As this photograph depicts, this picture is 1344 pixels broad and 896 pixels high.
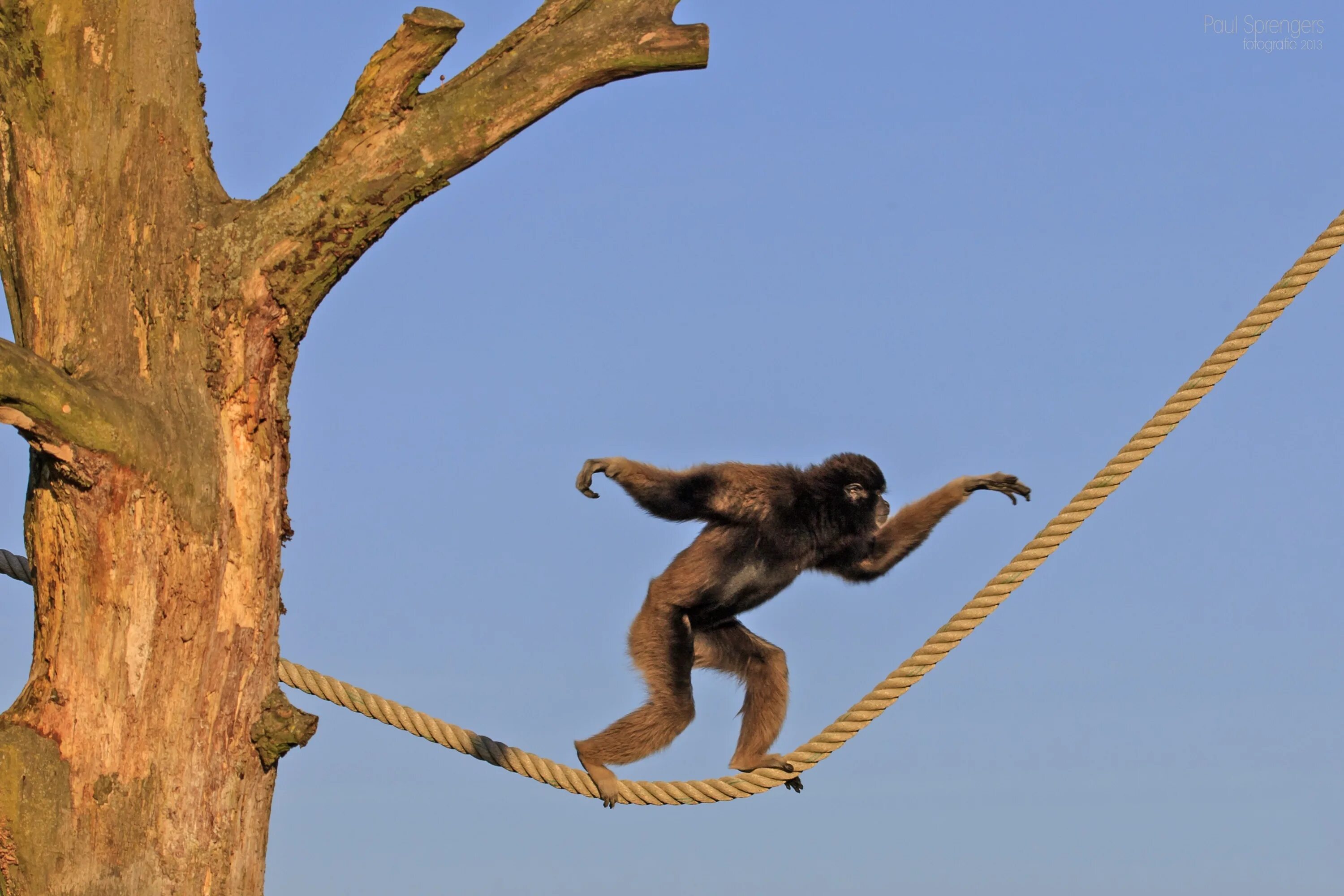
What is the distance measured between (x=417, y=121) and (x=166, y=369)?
137cm

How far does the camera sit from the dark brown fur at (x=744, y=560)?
7938mm

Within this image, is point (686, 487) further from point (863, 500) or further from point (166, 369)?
point (166, 369)

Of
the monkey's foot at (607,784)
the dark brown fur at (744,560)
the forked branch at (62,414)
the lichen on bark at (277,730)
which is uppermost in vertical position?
the dark brown fur at (744,560)

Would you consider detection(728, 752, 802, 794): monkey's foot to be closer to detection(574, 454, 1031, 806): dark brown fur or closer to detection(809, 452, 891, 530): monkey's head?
detection(574, 454, 1031, 806): dark brown fur

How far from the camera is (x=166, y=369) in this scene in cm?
502

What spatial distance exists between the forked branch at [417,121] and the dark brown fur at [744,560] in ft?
8.79

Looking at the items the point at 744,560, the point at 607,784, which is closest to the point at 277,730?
the point at 607,784

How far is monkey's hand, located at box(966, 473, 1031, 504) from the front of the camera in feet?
26.5

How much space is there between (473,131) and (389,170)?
1.21ft

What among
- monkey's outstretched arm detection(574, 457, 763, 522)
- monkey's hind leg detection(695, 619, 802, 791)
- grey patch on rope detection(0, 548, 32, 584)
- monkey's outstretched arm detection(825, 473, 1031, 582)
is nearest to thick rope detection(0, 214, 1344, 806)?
grey patch on rope detection(0, 548, 32, 584)

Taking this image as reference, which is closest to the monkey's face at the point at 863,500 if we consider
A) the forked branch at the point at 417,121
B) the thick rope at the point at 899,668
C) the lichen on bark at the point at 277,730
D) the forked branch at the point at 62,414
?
the thick rope at the point at 899,668

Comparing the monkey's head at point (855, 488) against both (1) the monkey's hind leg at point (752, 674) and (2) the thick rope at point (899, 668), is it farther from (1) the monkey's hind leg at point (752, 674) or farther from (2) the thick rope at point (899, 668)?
(2) the thick rope at point (899, 668)

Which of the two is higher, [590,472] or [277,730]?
[590,472]

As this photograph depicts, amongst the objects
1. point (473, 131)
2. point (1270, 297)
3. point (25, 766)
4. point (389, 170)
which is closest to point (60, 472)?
point (25, 766)
